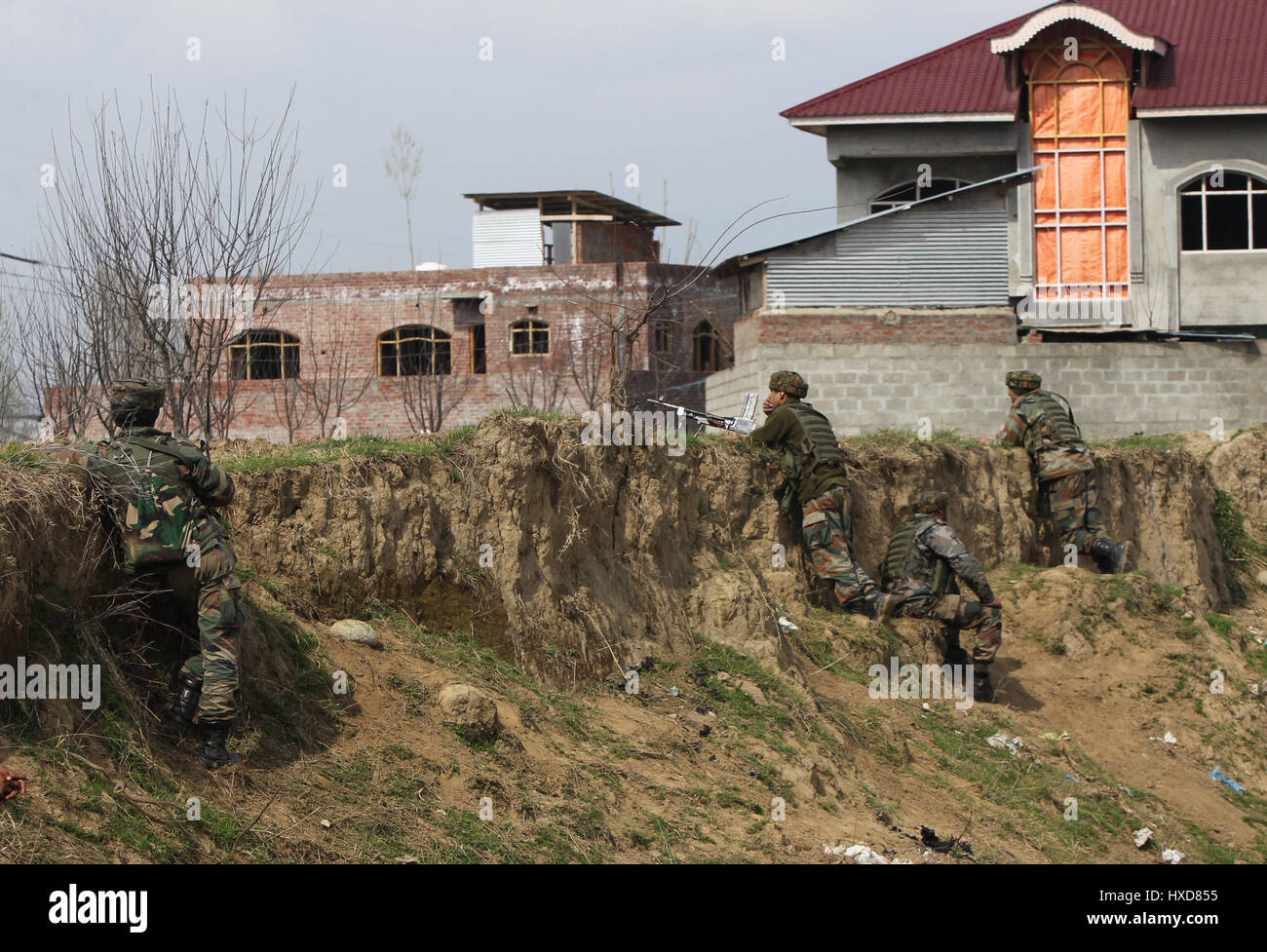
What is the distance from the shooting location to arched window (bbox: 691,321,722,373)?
38.1 metres

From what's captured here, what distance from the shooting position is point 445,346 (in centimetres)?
3722

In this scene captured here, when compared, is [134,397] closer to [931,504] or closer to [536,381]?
[931,504]

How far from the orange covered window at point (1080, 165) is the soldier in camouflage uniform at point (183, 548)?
1942 centimetres

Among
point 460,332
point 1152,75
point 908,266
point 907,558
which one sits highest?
point 1152,75

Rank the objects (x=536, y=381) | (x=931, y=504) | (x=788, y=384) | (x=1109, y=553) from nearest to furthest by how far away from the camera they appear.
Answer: (x=788, y=384), (x=931, y=504), (x=1109, y=553), (x=536, y=381)

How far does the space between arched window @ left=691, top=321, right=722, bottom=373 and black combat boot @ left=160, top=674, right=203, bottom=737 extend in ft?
101

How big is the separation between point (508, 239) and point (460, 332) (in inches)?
165

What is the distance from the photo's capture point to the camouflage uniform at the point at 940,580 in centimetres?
1330

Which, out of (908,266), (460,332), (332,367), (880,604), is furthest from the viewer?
(460,332)

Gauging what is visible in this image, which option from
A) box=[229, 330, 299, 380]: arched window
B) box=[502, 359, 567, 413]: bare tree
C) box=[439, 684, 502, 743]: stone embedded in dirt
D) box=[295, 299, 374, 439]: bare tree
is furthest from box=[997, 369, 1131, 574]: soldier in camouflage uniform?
box=[229, 330, 299, 380]: arched window

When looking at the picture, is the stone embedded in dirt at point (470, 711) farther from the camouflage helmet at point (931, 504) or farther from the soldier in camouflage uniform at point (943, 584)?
the camouflage helmet at point (931, 504)

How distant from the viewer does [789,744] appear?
34.9 feet

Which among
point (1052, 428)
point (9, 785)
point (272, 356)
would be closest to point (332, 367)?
point (272, 356)

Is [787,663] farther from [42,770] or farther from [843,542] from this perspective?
[42,770]
